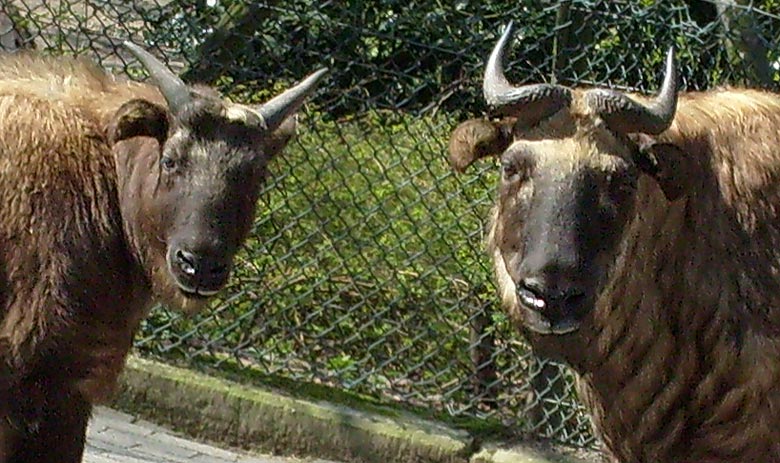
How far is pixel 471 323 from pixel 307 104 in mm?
1127

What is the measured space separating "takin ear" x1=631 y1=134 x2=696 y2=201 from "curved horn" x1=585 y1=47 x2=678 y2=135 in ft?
0.19

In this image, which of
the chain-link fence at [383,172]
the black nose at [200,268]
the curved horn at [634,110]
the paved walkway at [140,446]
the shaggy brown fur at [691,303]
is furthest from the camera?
the paved walkway at [140,446]

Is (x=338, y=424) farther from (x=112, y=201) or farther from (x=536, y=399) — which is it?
(x=112, y=201)

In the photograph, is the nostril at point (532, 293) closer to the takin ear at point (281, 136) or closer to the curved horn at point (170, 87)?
the takin ear at point (281, 136)

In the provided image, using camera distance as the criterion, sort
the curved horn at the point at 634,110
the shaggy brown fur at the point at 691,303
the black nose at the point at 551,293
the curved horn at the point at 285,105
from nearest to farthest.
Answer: the black nose at the point at 551,293
the curved horn at the point at 634,110
the shaggy brown fur at the point at 691,303
the curved horn at the point at 285,105

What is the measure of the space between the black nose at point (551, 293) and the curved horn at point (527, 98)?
56cm

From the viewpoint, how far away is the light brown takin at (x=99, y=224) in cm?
541

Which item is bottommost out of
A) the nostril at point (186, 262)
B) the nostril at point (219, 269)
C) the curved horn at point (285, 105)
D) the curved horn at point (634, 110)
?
the nostril at point (219, 269)

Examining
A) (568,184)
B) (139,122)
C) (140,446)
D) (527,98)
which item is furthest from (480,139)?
(140,446)

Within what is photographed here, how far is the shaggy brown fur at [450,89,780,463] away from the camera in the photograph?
500 cm

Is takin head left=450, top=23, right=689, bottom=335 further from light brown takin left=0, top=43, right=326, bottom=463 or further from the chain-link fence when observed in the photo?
the chain-link fence

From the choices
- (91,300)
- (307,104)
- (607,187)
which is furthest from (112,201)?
(607,187)

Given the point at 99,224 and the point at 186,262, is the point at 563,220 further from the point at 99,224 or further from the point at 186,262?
the point at 99,224

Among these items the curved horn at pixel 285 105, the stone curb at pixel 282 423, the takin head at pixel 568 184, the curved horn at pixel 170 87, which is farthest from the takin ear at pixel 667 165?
the stone curb at pixel 282 423
